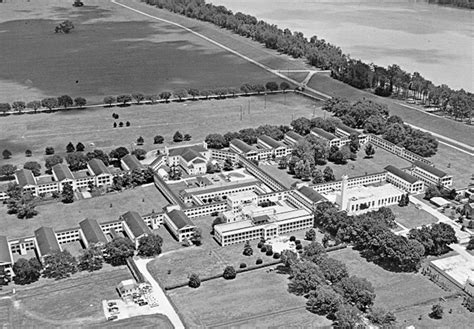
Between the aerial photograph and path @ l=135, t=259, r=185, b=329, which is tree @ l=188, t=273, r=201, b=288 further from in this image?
path @ l=135, t=259, r=185, b=329

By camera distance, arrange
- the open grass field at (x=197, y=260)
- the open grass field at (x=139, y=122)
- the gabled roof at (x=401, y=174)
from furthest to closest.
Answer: the open grass field at (x=139, y=122), the gabled roof at (x=401, y=174), the open grass field at (x=197, y=260)

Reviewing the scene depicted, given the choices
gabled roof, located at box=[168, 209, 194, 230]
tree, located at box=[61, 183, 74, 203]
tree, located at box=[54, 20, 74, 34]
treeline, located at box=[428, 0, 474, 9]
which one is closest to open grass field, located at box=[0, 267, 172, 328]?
gabled roof, located at box=[168, 209, 194, 230]

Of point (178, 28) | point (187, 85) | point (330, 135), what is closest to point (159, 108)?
point (187, 85)

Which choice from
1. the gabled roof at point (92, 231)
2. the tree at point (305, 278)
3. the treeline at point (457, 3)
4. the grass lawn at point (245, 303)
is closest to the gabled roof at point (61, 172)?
the gabled roof at point (92, 231)

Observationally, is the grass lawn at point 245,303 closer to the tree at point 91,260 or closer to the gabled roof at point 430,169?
the tree at point 91,260

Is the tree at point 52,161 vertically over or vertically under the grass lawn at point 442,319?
over

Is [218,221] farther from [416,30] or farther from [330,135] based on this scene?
[416,30]

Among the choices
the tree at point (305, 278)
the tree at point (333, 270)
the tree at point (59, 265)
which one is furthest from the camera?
the tree at point (59, 265)
